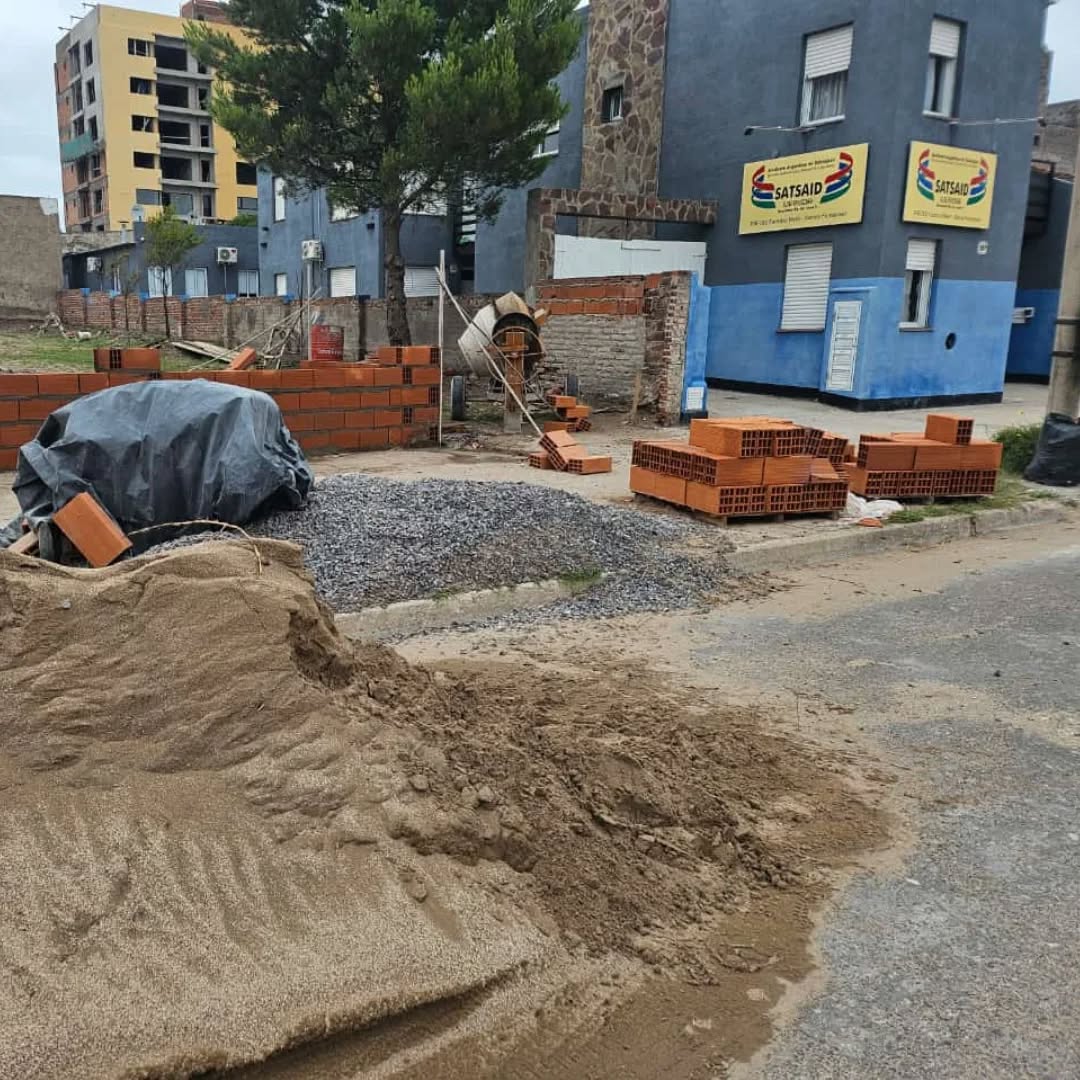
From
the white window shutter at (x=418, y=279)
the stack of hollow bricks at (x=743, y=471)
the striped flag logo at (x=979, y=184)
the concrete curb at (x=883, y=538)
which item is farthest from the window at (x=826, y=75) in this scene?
the white window shutter at (x=418, y=279)

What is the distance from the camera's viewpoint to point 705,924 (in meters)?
3.32

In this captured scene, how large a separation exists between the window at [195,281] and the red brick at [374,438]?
3572 centimetres

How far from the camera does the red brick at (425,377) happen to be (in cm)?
1333

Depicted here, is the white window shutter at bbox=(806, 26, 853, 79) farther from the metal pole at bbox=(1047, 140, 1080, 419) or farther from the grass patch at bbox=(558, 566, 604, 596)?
the grass patch at bbox=(558, 566, 604, 596)

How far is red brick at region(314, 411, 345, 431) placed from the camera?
40.8 ft

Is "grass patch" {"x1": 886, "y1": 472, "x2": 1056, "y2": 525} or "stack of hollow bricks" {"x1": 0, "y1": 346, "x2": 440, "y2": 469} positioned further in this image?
"stack of hollow bricks" {"x1": 0, "y1": 346, "x2": 440, "y2": 469}

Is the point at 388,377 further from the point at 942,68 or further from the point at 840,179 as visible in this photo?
the point at 942,68

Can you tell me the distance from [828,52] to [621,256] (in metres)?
5.81

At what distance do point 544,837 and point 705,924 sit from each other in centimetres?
61

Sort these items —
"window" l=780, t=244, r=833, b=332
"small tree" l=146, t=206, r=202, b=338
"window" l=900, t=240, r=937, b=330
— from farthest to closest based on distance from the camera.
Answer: "small tree" l=146, t=206, r=202, b=338 < "window" l=780, t=244, r=833, b=332 < "window" l=900, t=240, r=937, b=330

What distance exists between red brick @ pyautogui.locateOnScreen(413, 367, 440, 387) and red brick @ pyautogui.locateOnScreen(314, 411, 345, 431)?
48.6 inches

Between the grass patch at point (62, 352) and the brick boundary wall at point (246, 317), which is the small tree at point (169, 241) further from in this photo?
the grass patch at point (62, 352)

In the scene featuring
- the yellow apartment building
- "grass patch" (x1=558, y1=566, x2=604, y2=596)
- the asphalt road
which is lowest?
the asphalt road

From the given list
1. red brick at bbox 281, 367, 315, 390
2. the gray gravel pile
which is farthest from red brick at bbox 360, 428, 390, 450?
the gray gravel pile
